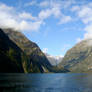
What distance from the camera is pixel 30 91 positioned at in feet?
276

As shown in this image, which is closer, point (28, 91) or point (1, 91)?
point (1, 91)

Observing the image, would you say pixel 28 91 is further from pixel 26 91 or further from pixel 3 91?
pixel 3 91

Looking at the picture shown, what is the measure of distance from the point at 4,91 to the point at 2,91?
2.83 feet

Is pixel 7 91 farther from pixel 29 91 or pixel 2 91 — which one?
pixel 29 91

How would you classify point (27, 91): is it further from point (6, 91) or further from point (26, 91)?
point (6, 91)

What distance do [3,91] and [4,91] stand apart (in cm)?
44

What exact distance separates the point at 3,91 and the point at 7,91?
178 cm

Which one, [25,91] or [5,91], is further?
[25,91]

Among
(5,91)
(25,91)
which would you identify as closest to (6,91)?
(5,91)

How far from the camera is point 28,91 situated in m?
84.1

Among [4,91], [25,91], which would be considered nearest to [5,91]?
[4,91]

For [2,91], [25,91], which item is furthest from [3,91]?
[25,91]

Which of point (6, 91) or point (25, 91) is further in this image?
point (25, 91)

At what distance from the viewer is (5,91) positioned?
78.2 meters
